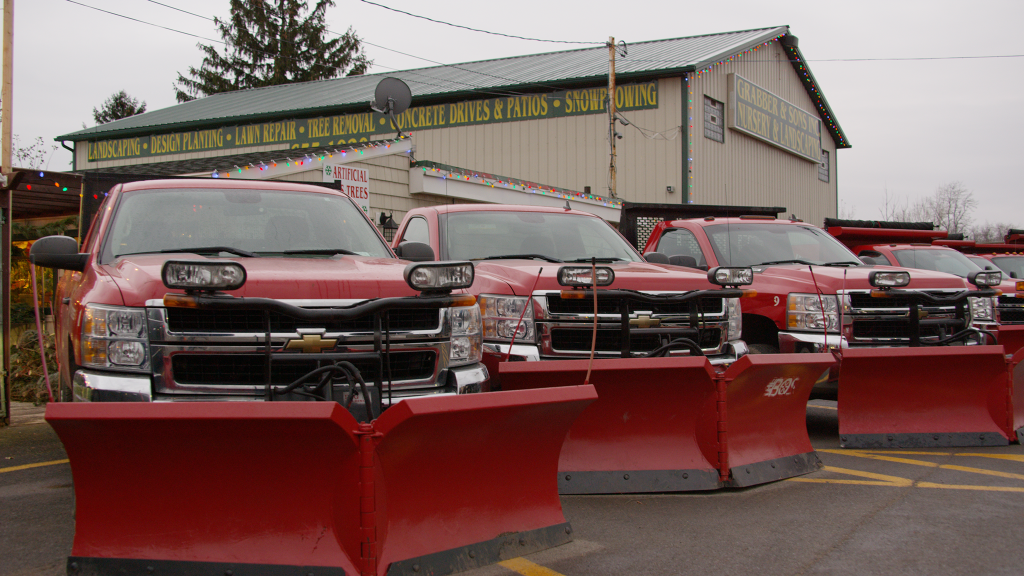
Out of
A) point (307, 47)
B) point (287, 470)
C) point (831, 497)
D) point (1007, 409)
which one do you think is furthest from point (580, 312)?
point (307, 47)

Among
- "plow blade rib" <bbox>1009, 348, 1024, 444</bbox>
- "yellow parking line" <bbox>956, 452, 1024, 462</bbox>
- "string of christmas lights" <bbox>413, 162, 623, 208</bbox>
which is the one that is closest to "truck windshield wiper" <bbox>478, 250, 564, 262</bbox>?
"yellow parking line" <bbox>956, 452, 1024, 462</bbox>

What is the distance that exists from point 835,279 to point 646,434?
2.90 meters

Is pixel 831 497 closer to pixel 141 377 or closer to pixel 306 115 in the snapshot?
pixel 141 377

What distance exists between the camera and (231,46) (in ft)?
155

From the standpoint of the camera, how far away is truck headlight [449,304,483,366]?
438 centimetres

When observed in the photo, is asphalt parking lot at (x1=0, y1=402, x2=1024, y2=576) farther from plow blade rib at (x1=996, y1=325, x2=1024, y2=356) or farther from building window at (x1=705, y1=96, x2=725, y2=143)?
building window at (x1=705, y1=96, x2=725, y2=143)

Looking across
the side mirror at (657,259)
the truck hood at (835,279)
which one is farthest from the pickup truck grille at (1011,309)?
the side mirror at (657,259)

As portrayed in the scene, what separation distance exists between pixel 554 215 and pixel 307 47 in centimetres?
4394

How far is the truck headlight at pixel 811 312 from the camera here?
22.7ft

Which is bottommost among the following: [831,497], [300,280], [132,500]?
[831,497]

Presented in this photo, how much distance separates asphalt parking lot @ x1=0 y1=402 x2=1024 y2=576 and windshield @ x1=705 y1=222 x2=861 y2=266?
2481 mm

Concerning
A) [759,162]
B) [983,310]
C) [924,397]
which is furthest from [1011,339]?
[759,162]

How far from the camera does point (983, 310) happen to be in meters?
8.66

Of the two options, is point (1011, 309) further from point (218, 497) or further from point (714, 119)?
point (714, 119)
